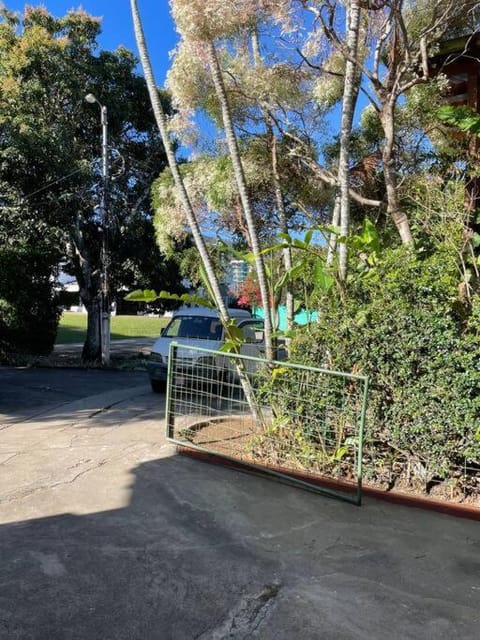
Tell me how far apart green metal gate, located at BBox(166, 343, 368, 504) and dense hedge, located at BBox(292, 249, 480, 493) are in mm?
243

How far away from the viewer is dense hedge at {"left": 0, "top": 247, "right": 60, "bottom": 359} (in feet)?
47.4

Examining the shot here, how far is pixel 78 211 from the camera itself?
14.5 meters

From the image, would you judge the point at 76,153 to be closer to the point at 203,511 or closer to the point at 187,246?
the point at 187,246

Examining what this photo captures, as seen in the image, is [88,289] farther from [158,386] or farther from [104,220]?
[158,386]

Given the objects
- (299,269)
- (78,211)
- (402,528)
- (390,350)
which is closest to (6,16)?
(78,211)

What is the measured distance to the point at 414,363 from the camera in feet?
15.3

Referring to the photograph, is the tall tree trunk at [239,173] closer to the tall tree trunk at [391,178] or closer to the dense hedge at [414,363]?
the dense hedge at [414,363]

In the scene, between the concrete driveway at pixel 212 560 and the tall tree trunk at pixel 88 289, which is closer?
the concrete driveway at pixel 212 560

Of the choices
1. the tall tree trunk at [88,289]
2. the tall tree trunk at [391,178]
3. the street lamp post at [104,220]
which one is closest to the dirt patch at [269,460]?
the tall tree trunk at [391,178]

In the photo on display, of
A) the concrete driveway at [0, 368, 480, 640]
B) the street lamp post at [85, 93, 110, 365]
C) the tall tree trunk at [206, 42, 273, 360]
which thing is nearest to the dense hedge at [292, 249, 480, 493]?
the concrete driveway at [0, 368, 480, 640]

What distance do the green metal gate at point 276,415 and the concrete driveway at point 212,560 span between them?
347mm

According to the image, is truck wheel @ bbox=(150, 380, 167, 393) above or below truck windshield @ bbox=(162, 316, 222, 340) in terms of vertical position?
below

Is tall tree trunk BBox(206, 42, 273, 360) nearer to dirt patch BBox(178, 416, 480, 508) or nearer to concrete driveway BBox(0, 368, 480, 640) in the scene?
dirt patch BBox(178, 416, 480, 508)

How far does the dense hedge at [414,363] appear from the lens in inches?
174
